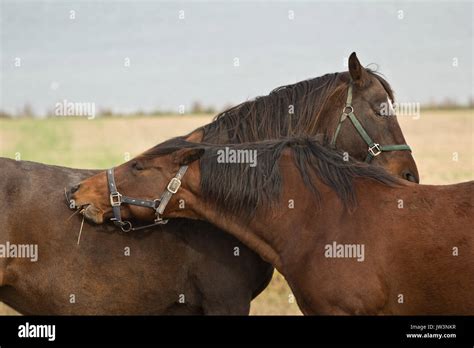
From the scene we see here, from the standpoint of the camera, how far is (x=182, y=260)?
21.6 ft

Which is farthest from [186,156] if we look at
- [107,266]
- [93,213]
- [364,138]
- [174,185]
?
[364,138]

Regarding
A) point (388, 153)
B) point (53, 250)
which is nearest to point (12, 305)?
point (53, 250)

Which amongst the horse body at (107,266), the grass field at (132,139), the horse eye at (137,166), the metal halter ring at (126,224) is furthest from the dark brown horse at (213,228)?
the grass field at (132,139)

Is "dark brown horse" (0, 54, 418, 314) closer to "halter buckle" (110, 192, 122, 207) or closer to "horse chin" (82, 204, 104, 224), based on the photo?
"horse chin" (82, 204, 104, 224)

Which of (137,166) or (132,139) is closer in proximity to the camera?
(137,166)

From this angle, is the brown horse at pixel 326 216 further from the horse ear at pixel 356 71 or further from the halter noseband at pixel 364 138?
the horse ear at pixel 356 71

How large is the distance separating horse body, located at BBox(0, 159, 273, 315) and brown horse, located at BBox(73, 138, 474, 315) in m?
0.27

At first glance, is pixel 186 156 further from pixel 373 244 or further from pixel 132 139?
pixel 132 139

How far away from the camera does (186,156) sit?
20.9ft

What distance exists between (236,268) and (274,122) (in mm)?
1303

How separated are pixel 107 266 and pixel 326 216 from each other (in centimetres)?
181

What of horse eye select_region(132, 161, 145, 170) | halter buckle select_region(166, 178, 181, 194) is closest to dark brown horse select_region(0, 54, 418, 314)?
halter buckle select_region(166, 178, 181, 194)

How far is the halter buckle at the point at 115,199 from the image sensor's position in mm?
6359

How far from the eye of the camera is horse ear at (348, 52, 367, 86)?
6883 millimetres
